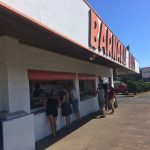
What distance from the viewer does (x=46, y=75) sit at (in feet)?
42.2

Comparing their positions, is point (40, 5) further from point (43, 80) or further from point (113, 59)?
point (113, 59)

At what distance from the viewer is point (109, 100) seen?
65.5 ft

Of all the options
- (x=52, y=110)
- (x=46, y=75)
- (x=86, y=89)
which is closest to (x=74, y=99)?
(x=46, y=75)

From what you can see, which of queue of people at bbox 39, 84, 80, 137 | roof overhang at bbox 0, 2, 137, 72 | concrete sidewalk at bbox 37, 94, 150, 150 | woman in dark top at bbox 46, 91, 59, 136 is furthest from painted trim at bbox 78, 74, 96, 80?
roof overhang at bbox 0, 2, 137, 72

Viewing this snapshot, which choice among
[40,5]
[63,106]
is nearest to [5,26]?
[40,5]

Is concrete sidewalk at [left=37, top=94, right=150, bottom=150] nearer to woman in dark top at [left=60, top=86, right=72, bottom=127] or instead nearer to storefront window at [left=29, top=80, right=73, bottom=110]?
woman in dark top at [left=60, top=86, right=72, bottom=127]

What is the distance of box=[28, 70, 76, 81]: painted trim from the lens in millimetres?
11602

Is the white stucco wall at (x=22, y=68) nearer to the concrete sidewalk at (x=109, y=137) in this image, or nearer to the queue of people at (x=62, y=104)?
the queue of people at (x=62, y=104)

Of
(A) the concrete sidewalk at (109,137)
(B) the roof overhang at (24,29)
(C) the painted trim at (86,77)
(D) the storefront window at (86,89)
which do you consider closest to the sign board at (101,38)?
(B) the roof overhang at (24,29)

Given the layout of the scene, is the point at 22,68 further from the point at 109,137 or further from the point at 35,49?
the point at 109,137

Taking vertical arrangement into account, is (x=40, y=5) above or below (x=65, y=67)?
above

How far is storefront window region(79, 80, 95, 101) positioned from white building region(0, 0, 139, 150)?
3.33 meters

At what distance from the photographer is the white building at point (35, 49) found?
8.11 m

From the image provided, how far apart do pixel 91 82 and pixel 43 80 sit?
898 cm
